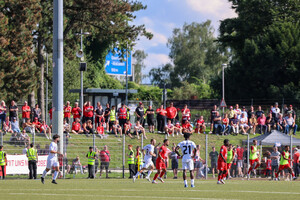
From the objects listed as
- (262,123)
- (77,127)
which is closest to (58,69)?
(77,127)

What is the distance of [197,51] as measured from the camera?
348ft

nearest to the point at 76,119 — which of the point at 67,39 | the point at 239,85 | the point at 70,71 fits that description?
the point at 67,39

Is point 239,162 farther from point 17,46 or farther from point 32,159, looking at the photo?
point 17,46

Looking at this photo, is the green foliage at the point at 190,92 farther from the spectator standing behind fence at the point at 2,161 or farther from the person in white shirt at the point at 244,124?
the spectator standing behind fence at the point at 2,161

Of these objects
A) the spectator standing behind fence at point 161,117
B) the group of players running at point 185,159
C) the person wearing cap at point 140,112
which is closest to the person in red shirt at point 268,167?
the group of players running at point 185,159

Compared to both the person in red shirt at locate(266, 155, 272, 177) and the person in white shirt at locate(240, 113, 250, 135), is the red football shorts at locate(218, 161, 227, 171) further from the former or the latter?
the person in white shirt at locate(240, 113, 250, 135)

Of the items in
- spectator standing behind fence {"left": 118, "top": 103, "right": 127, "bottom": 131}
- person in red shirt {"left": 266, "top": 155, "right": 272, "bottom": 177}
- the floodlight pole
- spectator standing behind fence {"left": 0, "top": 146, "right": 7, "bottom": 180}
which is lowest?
person in red shirt {"left": 266, "top": 155, "right": 272, "bottom": 177}

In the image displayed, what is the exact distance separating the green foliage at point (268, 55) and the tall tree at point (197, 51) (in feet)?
140

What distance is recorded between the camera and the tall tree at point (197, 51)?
107 metres

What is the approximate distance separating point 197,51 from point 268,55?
49646mm

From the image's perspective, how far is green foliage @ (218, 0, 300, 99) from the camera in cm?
5653

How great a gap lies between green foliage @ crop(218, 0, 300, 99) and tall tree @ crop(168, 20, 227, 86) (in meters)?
42.6

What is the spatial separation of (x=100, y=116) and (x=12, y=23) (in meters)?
9.45

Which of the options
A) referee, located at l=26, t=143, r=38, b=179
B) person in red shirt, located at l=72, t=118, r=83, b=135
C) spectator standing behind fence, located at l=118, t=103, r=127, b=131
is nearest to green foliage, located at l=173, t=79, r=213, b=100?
spectator standing behind fence, located at l=118, t=103, r=127, b=131
